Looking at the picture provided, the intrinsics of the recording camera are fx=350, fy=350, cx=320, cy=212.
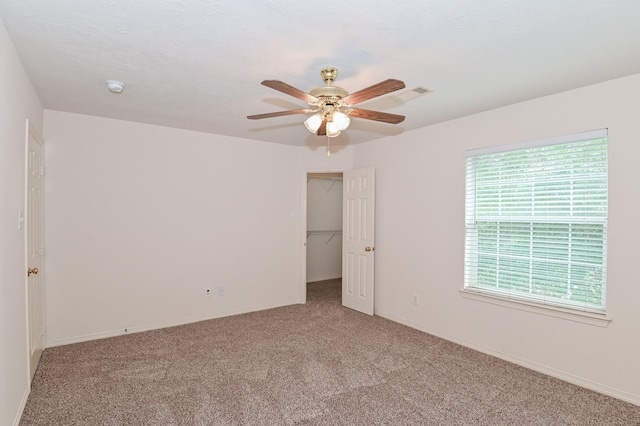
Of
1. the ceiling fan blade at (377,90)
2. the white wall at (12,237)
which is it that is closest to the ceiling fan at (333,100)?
the ceiling fan blade at (377,90)

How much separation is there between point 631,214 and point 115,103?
4373mm

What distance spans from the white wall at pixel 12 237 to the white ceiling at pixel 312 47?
208mm

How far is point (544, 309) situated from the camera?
3.03 metres

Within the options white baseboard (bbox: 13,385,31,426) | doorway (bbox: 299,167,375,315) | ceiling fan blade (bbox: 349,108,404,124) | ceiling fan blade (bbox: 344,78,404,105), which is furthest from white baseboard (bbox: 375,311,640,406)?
white baseboard (bbox: 13,385,31,426)

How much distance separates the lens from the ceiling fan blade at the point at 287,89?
1899 mm

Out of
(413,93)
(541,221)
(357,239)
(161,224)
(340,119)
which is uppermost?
(413,93)

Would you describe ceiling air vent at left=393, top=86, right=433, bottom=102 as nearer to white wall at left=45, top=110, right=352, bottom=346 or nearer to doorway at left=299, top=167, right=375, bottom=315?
doorway at left=299, top=167, right=375, bottom=315

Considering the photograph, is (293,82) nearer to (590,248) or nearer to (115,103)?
(115,103)

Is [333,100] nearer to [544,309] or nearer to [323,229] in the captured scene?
[544,309]

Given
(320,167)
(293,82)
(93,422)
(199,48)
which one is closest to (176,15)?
(199,48)

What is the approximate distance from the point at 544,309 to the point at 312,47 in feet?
9.37

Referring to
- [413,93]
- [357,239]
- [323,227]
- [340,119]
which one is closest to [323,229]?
[323,227]

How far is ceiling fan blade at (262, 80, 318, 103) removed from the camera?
190cm

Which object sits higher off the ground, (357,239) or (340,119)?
(340,119)
